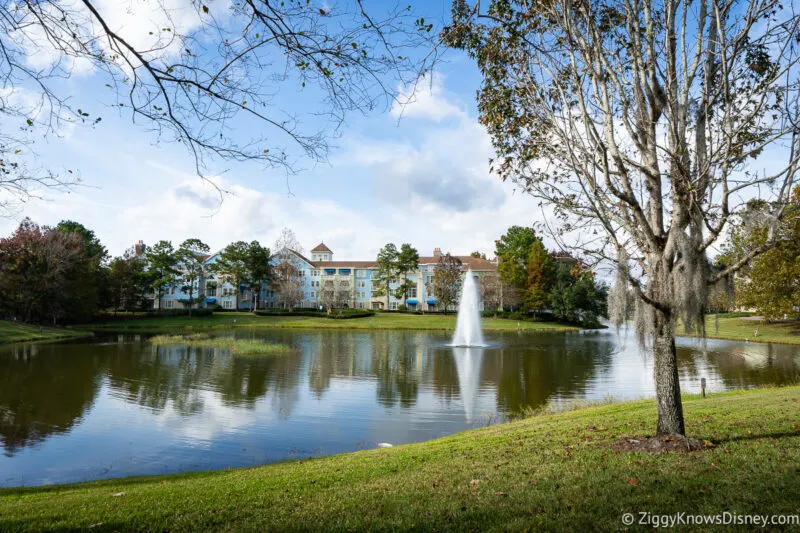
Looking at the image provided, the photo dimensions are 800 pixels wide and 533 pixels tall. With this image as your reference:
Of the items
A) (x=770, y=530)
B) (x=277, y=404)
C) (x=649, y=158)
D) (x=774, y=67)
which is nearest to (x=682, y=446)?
(x=770, y=530)

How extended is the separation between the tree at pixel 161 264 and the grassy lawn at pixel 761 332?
63.8m

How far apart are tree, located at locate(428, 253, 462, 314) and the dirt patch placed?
64210 mm

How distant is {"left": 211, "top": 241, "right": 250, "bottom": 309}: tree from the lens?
233ft

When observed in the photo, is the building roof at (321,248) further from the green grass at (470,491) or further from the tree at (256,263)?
the green grass at (470,491)

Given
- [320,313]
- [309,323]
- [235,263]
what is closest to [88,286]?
[235,263]

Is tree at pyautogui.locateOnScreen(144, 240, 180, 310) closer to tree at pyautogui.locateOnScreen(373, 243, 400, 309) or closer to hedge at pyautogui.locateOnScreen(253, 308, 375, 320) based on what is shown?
hedge at pyautogui.locateOnScreen(253, 308, 375, 320)

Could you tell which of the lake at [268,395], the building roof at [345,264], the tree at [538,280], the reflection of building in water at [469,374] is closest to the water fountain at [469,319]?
the reflection of building in water at [469,374]

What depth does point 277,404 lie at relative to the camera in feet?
53.1

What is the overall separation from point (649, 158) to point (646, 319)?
8.17 ft

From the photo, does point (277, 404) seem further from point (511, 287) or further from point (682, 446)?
point (511, 287)

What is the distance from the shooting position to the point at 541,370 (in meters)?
24.1

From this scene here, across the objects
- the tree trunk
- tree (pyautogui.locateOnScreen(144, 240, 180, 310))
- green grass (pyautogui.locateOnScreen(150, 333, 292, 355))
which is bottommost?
green grass (pyautogui.locateOnScreen(150, 333, 292, 355))

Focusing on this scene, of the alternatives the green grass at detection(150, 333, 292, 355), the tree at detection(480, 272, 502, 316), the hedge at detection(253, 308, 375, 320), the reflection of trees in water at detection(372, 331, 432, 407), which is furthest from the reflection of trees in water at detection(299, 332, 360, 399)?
the tree at detection(480, 272, 502, 316)

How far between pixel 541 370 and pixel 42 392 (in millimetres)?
21337
